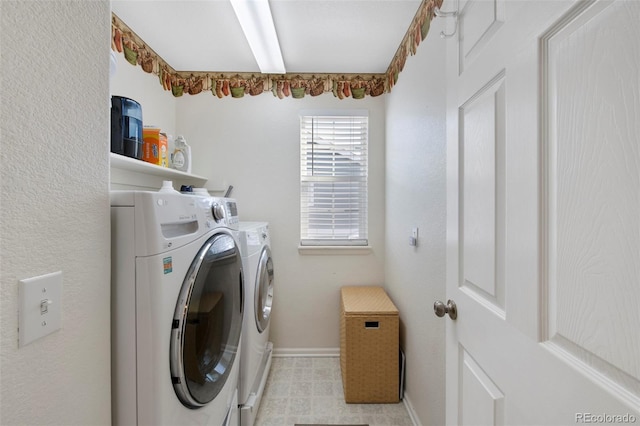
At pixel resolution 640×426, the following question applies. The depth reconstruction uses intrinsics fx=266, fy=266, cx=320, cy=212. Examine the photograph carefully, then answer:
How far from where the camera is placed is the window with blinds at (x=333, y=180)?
93.2 inches

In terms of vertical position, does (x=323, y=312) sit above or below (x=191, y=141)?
below

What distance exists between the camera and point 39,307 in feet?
1.73

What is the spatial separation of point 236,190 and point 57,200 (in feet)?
5.82

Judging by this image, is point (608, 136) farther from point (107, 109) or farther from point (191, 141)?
point (191, 141)

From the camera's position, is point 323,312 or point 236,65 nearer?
point 236,65

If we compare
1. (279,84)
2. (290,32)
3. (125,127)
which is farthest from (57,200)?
(279,84)

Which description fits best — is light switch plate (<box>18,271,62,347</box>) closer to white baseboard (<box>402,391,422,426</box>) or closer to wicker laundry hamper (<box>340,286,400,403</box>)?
wicker laundry hamper (<box>340,286,400,403</box>)

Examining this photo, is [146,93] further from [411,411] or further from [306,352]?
[411,411]

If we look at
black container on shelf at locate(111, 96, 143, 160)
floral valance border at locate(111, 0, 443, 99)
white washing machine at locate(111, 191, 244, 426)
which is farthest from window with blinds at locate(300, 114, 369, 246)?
white washing machine at locate(111, 191, 244, 426)

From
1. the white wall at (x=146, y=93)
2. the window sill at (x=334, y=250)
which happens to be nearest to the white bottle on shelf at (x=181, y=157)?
the white wall at (x=146, y=93)

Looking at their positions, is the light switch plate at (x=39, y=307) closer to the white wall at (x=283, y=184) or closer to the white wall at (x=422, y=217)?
the white wall at (x=422, y=217)

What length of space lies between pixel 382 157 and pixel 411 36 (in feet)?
3.03

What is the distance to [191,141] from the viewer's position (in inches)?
91.4

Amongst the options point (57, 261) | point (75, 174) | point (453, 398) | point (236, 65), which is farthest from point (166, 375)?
point (236, 65)
